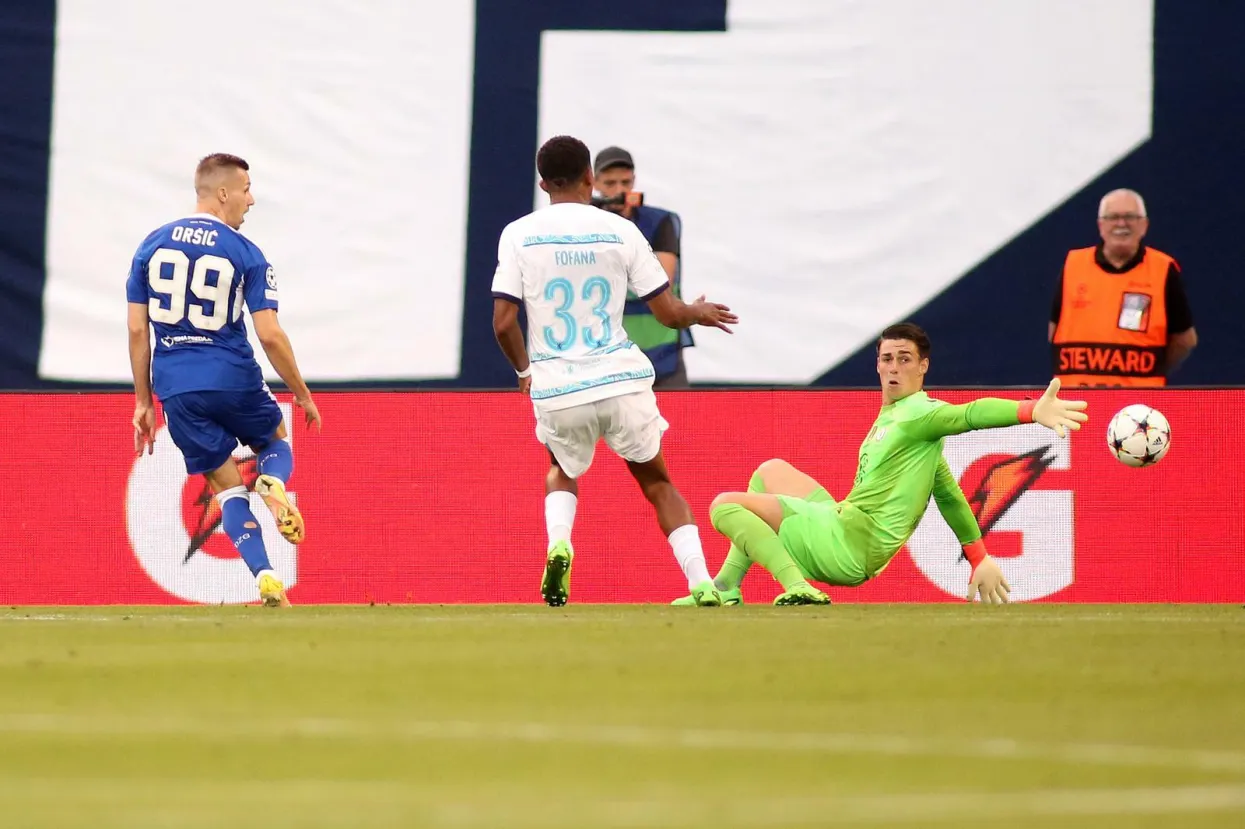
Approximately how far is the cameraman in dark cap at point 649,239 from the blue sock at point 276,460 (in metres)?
2.09

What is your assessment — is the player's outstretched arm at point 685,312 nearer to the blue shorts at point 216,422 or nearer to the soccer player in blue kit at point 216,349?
the soccer player in blue kit at point 216,349

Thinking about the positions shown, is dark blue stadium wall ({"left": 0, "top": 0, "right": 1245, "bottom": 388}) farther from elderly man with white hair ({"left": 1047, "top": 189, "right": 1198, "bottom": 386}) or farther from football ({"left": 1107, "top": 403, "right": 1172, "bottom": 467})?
football ({"left": 1107, "top": 403, "right": 1172, "bottom": 467})

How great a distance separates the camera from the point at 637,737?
396cm

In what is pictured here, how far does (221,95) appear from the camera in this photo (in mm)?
13695

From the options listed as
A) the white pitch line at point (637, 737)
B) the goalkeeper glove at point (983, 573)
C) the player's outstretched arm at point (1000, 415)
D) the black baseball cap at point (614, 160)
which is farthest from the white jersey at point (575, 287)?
the white pitch line at point (637, 737)

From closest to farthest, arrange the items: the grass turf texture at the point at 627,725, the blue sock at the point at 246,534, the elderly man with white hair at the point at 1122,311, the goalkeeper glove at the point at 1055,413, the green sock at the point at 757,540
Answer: the grass turf texture at the point at 627,725 < the goalkeeper glove at the point at 1055,413 < the green sock at the point at 757,540 < the blue sock at the point at 246,534 < the elderly man with white hair at the point at 1122,311

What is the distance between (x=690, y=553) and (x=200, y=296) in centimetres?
220

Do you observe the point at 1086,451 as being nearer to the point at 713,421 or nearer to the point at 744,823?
the point at 713,421

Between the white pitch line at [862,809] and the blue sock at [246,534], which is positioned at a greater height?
the blue sock at [246,534]

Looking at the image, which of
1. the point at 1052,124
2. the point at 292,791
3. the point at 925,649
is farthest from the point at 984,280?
the point at 292,791

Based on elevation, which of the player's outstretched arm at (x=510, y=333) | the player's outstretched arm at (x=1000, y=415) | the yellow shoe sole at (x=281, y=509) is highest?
the player's outstretched arm at (x=510, y=333)

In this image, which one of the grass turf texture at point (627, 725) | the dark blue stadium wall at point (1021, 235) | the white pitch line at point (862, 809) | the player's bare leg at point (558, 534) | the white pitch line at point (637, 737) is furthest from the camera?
the dark blue stadium wall at point (1021, 235)

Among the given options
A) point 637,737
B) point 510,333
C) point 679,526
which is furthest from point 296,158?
point 637,737

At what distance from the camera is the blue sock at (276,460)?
8.48 metres
